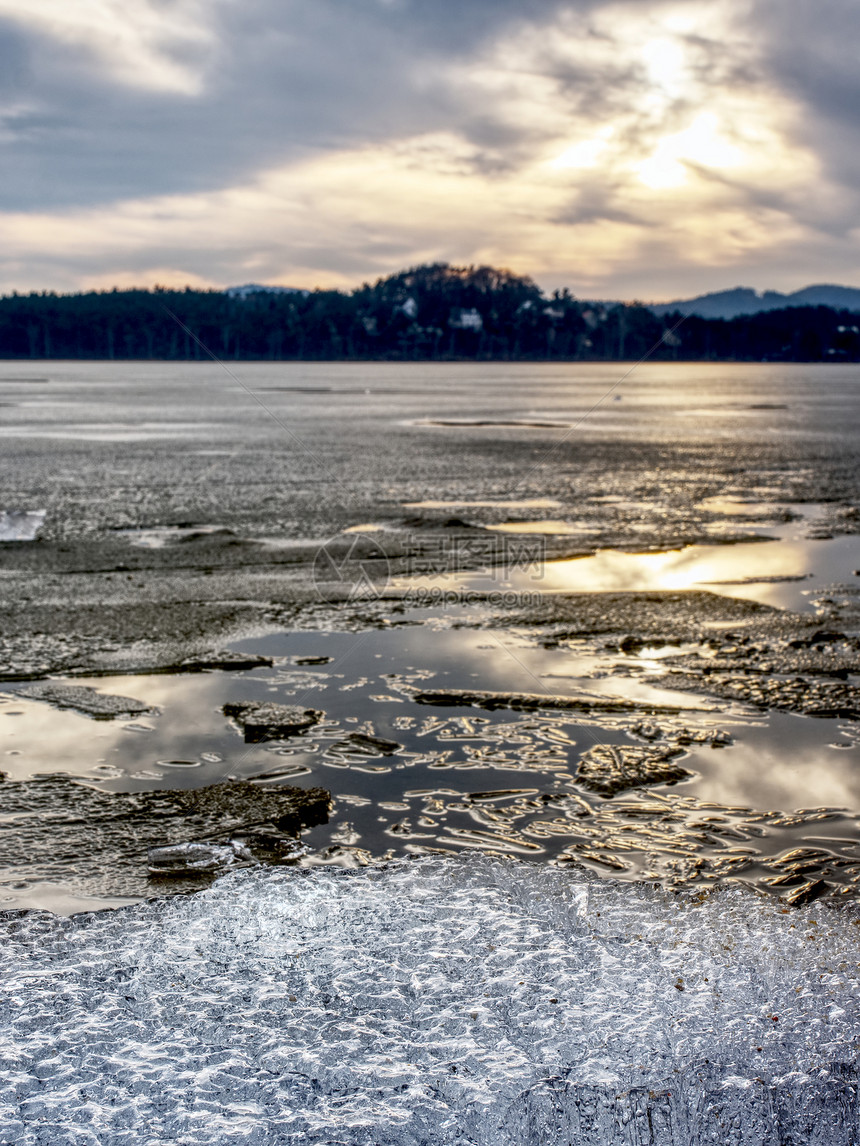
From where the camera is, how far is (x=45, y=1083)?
3.31 m

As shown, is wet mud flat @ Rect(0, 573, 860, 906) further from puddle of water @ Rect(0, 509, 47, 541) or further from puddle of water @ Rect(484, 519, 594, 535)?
puddle of water @ Rect(0, 509, 47, 541)

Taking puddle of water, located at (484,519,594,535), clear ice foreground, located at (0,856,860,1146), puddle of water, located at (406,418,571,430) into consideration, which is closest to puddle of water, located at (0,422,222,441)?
Result: puddle of water, located at (406,418,571,430)

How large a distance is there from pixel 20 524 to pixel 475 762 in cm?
1021

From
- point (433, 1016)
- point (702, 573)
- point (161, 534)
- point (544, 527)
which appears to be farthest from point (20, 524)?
point (433, 1016)

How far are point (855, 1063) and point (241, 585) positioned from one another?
796 centimetres

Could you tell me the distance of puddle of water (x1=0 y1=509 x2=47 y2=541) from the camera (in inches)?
525

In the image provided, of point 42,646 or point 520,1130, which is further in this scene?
point 42,646

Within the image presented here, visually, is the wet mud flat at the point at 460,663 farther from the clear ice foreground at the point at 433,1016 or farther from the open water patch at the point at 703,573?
the clear ice foreground at the point at 433,1016

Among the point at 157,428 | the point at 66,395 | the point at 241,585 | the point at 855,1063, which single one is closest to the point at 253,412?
the point at 157,428

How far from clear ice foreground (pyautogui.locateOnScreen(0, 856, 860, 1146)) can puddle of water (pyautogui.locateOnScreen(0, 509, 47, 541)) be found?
1004 cm

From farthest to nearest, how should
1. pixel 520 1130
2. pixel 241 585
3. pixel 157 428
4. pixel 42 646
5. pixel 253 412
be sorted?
pixel 253 412 → pixel 157 428 → pixel 241 585 → pixel 42 646 → pixel 520 1130

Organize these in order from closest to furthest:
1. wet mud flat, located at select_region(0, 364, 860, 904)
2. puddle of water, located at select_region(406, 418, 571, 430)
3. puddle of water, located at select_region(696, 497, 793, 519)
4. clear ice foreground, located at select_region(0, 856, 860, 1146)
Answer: clear ice foreground, located at select_region(0, 856, 860, 1146)
wet mud flat, located at select_region(0, 364, 860, 904)
puddle of water, located at select_region(696, 497, 793, 519)
puddle of water, located at select_region(406, 418, 571, 430)

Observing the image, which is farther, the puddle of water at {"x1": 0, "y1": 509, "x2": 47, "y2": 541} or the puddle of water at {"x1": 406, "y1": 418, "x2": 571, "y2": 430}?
the puddle of water at {"x1": 406, "y1": 418, "x2": 571, "y2": 430}

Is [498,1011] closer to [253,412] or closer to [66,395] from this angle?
[253,412]
